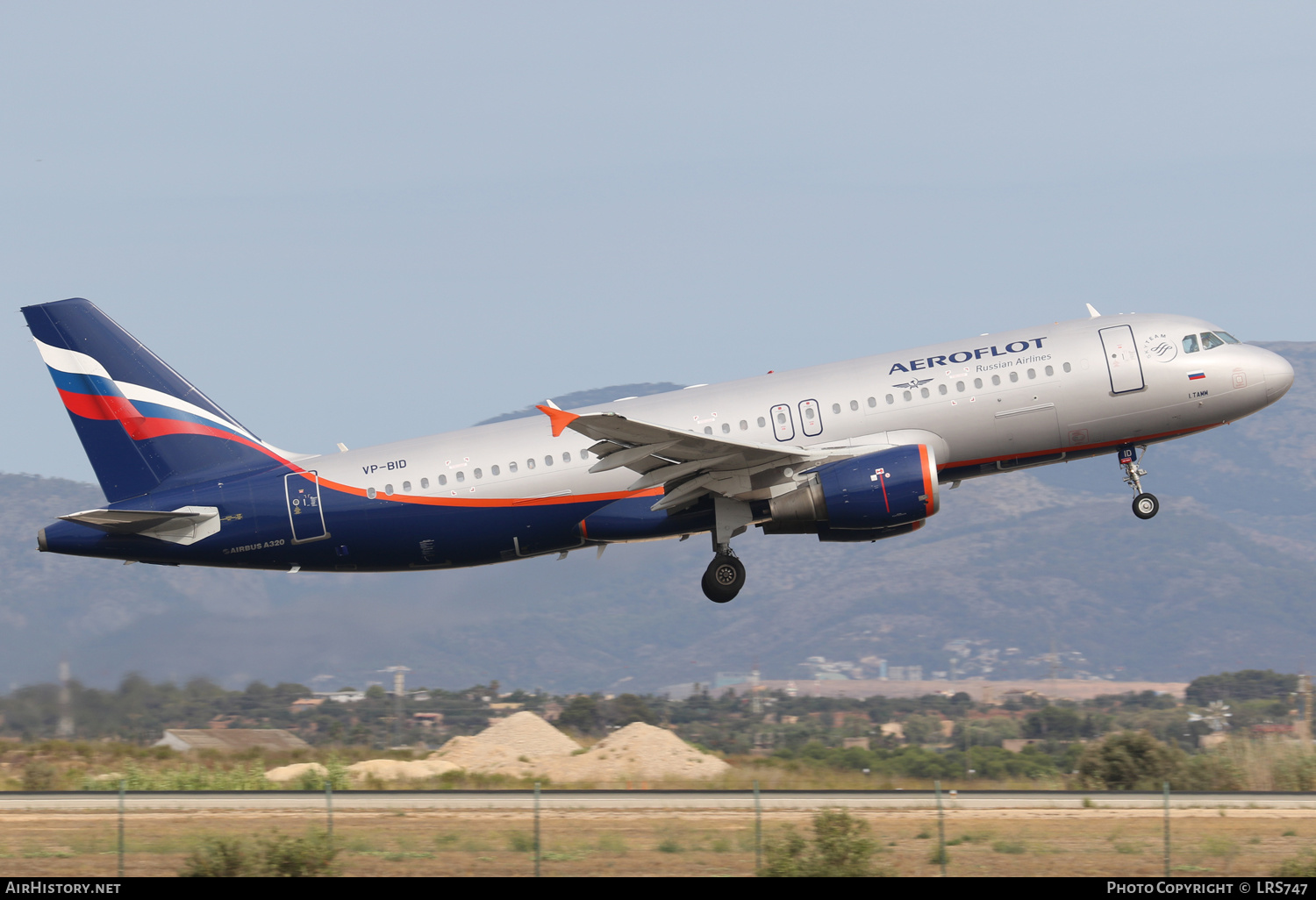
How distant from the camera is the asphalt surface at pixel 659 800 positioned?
96.9 feet

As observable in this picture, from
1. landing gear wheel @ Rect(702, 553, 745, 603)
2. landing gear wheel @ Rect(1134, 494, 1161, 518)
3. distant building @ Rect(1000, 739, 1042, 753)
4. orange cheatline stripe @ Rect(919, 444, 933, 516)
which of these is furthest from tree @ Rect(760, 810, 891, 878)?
distant building @ Rect(1000, 739, 1042, 753)

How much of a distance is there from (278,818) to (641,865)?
30.7ft

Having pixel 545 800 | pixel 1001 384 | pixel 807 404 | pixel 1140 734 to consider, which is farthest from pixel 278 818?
pixel 1140 734

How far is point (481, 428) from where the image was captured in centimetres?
3341

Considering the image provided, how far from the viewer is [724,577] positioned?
32.9m

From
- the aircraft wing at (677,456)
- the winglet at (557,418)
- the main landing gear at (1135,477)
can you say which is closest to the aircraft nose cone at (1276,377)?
the main landing gear at (1135,477)

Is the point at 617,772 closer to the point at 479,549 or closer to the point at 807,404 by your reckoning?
the point at 479,549

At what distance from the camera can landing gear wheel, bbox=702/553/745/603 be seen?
108 ft

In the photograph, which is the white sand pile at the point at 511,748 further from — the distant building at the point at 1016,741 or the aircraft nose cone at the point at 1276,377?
the distant building at the point at 1016,741

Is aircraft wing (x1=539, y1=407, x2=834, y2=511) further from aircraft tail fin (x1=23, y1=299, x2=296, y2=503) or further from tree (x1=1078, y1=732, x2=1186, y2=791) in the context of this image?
tree (x1=1078, y1=732, x2=1186, y2=791)

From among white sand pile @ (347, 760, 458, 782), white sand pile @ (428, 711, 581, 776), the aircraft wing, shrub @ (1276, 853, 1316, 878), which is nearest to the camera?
shrub @ (1276, 853, 1316, 878)

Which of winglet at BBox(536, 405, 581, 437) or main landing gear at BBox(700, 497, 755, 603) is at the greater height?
winglet at BBox(536, 405, 581, 437)

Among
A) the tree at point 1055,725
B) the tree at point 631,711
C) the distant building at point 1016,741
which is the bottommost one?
the distant building at point 1016,741

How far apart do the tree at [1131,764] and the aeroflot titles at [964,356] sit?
39.8ft
